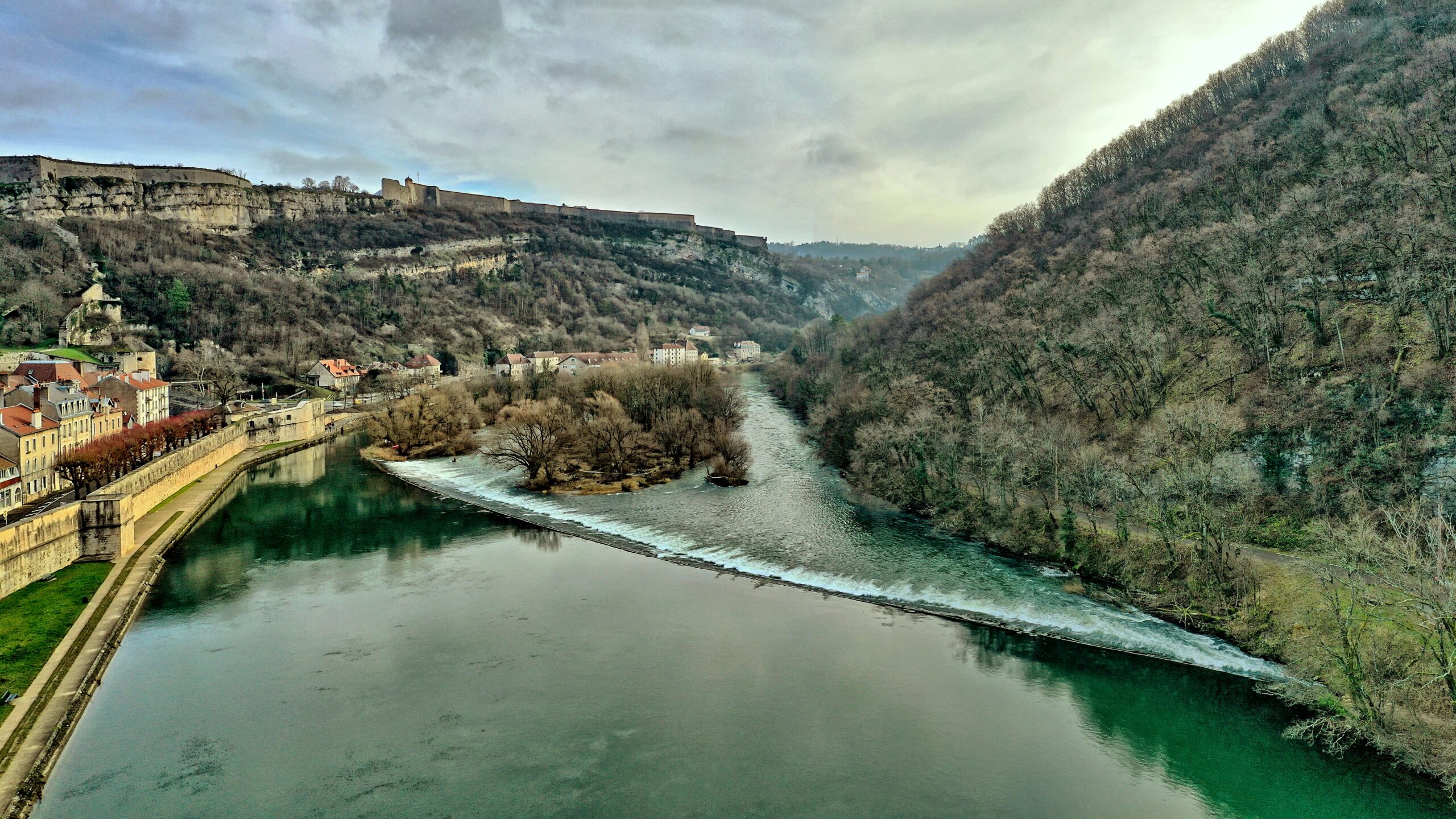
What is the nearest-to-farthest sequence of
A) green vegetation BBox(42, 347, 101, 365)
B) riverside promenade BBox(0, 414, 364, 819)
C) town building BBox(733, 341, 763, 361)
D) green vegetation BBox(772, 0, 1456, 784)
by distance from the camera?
1. riverside promenade BBox(0, 414, 364, 819)
2. green vegetation BBox(772, 0, 1456, 784)
3. green vegetation BBox(42, 347, 101, 365)
4. town building BBox(733, 341, 763, 361)

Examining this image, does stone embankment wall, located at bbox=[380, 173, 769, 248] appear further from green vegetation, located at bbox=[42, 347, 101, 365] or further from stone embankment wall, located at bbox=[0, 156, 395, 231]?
green vegetation, located at bbox=[42, 347, 101, 365]

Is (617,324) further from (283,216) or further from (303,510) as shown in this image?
(303,510)

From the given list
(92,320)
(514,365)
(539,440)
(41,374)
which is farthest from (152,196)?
(539,440)

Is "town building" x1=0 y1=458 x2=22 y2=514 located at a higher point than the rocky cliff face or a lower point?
lower

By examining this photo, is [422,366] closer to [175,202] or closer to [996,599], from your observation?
[175,202]

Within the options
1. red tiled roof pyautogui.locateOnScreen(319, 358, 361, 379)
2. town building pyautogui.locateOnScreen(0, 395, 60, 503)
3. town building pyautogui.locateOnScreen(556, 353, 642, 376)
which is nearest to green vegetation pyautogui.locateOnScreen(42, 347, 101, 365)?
red tiled roof pyautogui.locateOnScreen(319, 358, 361, 379)

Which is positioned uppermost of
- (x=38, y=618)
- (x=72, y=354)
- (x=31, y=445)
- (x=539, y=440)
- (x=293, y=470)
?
(x=72, y=354)

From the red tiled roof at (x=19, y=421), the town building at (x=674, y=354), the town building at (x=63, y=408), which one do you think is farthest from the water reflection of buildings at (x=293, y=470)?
the town building at (x=674, y=354)

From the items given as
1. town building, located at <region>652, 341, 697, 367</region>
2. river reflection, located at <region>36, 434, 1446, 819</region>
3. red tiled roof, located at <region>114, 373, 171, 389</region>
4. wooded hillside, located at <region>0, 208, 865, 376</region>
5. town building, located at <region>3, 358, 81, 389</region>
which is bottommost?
river reflection, located at <region>36, 434, 1446, 819</region>
